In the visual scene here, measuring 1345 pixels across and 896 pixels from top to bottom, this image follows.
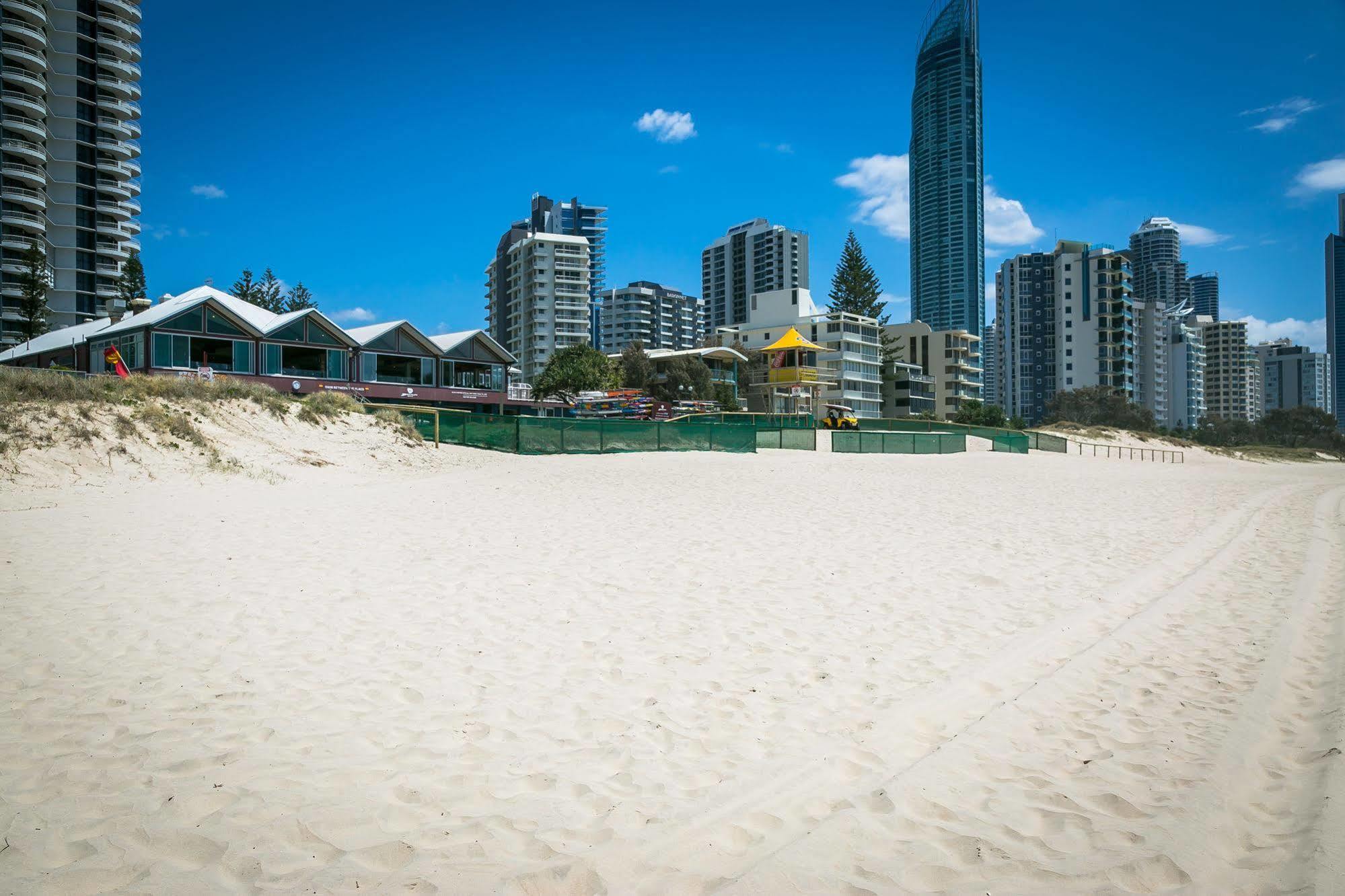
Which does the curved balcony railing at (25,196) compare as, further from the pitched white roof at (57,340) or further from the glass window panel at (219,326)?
the glass window panel at (219,326)

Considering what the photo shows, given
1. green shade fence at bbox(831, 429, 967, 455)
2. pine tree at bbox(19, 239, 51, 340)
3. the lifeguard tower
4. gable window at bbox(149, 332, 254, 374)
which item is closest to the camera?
green shade fence at bbox(831, 429, 967, 455)

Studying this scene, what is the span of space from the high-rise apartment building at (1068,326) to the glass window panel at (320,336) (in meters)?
100

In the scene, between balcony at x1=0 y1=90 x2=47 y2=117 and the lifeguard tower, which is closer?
the lifeguard tower

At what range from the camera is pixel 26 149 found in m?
73.4

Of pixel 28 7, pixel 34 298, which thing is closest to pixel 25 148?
pixel 28 7

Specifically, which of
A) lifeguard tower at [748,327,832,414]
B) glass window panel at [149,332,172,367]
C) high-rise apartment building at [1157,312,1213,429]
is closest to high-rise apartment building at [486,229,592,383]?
lifeguard tower at [748,327,832,414]

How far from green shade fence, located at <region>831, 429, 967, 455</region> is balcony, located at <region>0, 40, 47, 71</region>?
90974 millimetres

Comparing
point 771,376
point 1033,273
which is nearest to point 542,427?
point 771,376

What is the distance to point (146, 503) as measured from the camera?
13711mm

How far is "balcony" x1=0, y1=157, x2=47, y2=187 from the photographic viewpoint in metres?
71.9

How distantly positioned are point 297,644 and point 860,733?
185 inches

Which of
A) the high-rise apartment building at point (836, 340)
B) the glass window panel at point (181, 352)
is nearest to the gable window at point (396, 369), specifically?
the glass window panel at point (181, 352)

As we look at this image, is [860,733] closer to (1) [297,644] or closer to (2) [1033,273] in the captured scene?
(1) [297,644]

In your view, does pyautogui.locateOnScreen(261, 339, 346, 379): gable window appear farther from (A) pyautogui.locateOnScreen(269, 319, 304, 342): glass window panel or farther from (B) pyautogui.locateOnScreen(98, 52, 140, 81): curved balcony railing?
(B) pyautogui.locateOnScreen(98, 52, 140, 81): curved balcony railing
